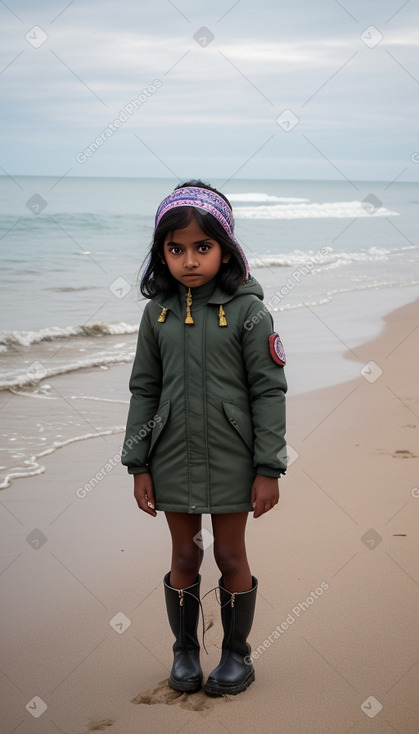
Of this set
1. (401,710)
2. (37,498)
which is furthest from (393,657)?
(37,498)

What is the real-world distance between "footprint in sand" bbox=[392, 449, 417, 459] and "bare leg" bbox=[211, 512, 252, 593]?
2.21 metres

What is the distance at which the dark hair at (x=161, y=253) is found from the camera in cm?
255

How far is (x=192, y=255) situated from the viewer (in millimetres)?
2561

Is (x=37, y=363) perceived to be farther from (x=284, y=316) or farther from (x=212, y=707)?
(x=212, y=707)

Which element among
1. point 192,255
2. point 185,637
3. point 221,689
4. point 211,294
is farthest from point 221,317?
point 221,689

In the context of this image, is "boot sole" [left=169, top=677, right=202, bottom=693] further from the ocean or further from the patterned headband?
the ocean

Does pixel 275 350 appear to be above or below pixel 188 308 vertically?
below

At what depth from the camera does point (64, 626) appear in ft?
10.5

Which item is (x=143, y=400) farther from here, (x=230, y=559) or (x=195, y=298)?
(x=230, y=559)

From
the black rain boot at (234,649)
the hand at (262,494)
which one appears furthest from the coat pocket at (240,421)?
the black rain boot at (234,649)

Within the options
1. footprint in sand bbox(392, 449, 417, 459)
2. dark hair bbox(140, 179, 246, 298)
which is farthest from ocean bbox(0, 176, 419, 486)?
dark hair bbox(140, 179, 246, 298)

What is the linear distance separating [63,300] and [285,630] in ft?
29.0

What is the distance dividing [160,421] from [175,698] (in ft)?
3.01

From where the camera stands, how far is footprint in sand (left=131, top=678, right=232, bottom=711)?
8.78 ft
